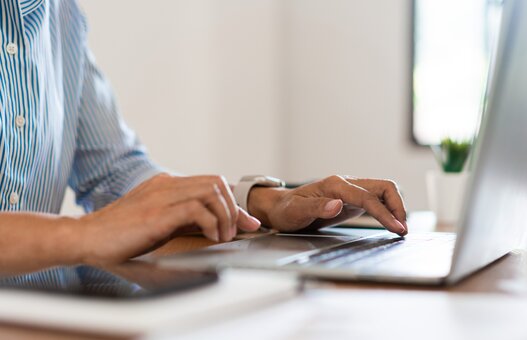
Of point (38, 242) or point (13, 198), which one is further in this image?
point (13, 198)

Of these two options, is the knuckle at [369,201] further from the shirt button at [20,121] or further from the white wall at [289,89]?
the white wall at [289,89]

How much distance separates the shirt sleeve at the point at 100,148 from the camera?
4.84 feet

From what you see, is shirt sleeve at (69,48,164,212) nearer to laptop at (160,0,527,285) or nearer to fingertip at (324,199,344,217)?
fingertip at (324,199,344,217)

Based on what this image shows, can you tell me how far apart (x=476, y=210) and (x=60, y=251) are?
0.39 metres

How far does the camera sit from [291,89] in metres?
4.17

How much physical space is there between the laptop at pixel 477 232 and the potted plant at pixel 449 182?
0.76 metres

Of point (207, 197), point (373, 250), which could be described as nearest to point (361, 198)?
point (373, 250)

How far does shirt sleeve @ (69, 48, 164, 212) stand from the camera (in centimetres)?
148

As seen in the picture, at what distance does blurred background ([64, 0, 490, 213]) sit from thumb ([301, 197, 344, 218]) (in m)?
2.28

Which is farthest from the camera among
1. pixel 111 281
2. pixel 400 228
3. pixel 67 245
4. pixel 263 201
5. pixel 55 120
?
pixel 55 120

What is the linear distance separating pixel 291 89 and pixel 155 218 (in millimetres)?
3497

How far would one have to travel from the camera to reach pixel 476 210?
61 centimetres

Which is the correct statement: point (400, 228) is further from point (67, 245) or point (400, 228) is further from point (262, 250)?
point (67, 245)

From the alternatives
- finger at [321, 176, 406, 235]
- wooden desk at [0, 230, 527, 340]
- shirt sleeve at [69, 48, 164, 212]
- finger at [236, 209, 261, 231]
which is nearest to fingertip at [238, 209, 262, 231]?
finger at [236, 209, 261, 231]
